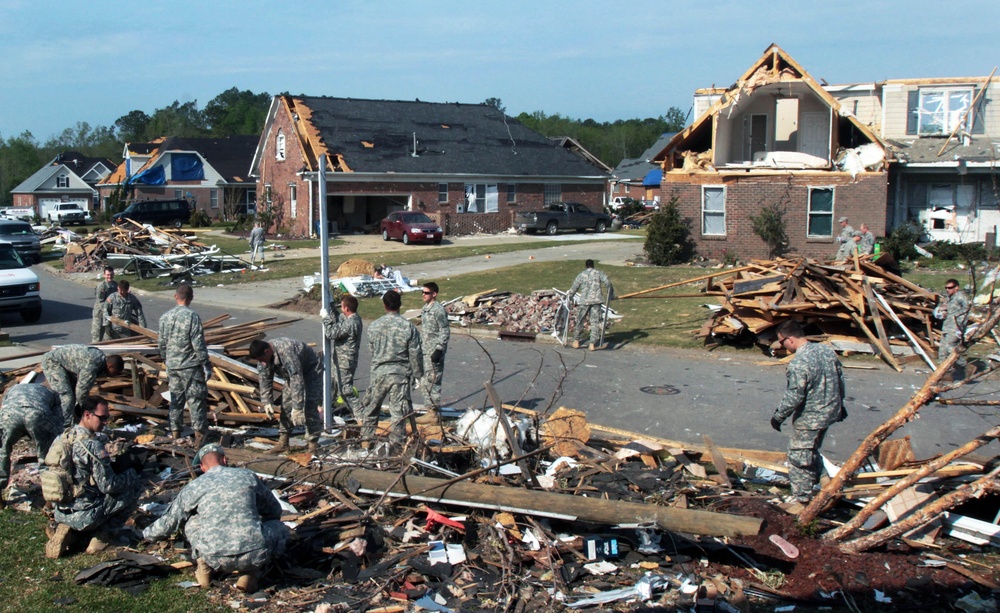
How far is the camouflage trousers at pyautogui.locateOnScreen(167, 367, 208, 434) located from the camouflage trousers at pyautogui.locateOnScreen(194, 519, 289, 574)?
11.5ft

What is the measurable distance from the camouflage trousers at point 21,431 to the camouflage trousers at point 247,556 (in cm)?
272

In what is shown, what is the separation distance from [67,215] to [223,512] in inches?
2184

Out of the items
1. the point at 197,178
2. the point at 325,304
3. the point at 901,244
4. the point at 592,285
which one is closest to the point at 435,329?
the point at 325,304

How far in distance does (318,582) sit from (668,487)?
316 cm

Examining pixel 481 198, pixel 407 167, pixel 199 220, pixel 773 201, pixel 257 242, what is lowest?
pixel 257 242

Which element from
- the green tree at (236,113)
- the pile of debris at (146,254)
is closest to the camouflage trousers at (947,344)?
the pile of debris at (146,254)

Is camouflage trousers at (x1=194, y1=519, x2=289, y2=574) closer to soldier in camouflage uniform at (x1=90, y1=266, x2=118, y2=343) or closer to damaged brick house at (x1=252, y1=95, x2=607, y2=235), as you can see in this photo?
soldier in camouflage uniform at (x1=90, y1=266, x2=118, y2=343)

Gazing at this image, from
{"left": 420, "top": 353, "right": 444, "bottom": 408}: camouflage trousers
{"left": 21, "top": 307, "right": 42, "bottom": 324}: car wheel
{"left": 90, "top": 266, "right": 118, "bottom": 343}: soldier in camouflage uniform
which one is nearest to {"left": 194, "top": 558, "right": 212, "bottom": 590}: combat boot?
{"left": 420, "top": 353, "right": 444, "bottom": 408}: camouflage trousers

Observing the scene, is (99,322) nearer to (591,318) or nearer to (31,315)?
(31,315)

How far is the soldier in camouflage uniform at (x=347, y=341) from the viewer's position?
9.69m

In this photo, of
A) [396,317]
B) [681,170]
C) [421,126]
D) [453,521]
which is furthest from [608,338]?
[421,126]

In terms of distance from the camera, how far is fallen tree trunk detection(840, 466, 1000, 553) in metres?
6.45

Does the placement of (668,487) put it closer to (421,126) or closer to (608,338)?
(608,338)

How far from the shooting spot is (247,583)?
6.04m
